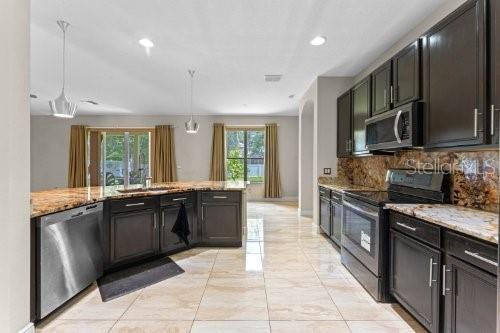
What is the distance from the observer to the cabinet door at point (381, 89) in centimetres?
302

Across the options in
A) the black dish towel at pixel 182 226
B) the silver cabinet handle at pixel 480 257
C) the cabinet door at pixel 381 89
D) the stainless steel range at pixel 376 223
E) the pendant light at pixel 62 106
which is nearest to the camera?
the silver cabinet handle at pixel 480 257

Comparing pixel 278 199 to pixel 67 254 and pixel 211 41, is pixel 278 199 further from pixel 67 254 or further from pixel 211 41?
pixel 67 254

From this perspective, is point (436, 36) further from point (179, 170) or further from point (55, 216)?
point (179, 170)

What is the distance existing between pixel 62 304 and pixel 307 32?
11.8 ft

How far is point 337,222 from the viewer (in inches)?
152

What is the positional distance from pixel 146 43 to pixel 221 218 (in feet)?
8.22

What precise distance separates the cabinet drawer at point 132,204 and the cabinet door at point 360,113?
281 centimetres

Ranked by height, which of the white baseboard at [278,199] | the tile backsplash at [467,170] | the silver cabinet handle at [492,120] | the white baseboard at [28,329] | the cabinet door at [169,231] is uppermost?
the silver cabinet handle at [492,120]

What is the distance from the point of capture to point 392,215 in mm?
2346

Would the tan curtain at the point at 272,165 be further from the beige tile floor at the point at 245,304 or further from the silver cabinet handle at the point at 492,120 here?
the silver cabinet handle at the point at 492,120

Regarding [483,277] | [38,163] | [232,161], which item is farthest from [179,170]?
[483,277]

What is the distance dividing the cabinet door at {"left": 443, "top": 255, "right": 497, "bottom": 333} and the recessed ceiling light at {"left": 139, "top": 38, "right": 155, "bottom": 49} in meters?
3.61

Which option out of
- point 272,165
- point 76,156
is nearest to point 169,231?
point 272,165

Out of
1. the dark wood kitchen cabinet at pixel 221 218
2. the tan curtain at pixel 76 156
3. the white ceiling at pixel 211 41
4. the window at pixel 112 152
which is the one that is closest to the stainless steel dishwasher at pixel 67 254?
the dark wood kitchen cabinet at pixel 221 218
